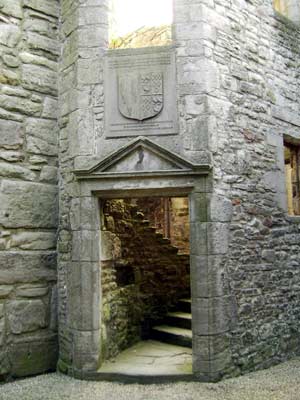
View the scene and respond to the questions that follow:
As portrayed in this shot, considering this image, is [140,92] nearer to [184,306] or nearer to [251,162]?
→ [251,162]

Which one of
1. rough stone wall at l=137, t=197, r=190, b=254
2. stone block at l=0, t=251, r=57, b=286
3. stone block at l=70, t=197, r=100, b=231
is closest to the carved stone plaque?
stone block at l=70, t=197, r=100, b=231

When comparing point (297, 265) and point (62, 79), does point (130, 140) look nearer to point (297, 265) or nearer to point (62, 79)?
point (62, 79)

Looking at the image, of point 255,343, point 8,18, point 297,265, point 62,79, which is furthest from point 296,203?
point 8,18

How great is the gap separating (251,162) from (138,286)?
94.0 inches

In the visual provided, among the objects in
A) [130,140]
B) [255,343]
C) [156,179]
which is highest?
[130,140]

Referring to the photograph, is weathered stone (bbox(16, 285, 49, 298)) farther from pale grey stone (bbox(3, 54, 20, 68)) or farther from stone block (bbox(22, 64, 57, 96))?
pale grey stone (bbox(3, 54, 20, 68))

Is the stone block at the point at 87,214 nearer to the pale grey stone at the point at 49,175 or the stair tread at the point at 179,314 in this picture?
the pale grey stone at the point at 49,175

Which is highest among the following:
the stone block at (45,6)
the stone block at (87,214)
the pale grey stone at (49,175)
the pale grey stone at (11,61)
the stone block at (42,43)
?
the stone block at (45,6)

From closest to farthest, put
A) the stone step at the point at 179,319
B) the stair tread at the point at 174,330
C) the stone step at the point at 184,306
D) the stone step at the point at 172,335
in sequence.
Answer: the stone step at the point at 172,335, the stair tread at the point at 174,330, the stone step at the point at 179,319, the stone step at the point at 184,306

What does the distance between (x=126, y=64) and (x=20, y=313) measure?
2.97 metres

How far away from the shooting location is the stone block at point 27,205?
14.6 feet

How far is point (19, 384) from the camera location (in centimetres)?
420

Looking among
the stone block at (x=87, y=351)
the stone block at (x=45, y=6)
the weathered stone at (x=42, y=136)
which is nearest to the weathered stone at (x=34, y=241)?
the weathered stone at (x=42, y=136)

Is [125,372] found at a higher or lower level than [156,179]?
lower
